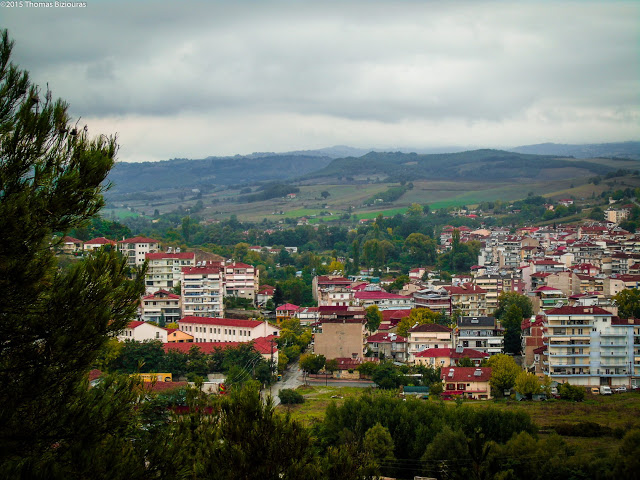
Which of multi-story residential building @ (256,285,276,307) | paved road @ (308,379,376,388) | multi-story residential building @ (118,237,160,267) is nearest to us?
paved road @ (308,379,376,388)

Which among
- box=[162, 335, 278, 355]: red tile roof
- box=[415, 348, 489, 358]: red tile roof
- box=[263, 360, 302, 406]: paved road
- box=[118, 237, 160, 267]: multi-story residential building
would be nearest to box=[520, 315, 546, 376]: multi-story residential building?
box=[415, 348, 489, 358]: red tile roof

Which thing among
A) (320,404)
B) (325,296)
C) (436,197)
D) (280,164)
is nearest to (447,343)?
(320,404)

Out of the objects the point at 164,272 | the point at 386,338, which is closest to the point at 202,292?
the point at 164,272

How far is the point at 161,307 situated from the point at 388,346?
372 inches

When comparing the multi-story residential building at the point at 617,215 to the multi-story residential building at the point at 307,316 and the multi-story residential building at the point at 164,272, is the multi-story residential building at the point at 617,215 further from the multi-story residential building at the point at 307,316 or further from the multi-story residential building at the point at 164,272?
the multi-story residential building at the point at 164,272

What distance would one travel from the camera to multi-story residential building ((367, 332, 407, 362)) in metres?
24.7

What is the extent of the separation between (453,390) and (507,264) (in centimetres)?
2418

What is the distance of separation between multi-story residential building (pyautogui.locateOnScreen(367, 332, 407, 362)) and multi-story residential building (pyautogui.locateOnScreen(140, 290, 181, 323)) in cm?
843

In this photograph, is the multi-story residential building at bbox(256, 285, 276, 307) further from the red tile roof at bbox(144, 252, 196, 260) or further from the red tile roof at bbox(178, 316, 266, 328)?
the red tile roof at bbox(178, 316, 266, 328)

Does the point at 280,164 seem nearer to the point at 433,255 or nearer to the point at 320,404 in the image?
the point at 433,255

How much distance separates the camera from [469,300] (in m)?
30.7

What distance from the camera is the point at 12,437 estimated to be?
4891mm

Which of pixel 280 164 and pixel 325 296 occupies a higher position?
pixel 280 164

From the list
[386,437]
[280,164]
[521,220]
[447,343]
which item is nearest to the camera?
[386,437]
